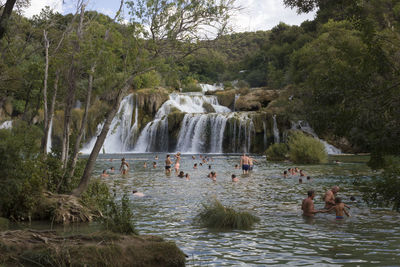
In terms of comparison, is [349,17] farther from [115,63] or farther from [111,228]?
[115,63]

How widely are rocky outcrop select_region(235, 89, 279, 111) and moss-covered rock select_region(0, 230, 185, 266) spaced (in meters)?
48.6

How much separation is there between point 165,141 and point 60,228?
4235 centimetres

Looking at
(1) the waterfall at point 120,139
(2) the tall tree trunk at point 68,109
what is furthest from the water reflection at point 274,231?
(1) the waterfall at point 120,139

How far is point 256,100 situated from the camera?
54.9 meters

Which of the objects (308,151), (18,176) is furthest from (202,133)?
(18,176)

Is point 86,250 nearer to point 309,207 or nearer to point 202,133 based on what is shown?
point 309,207

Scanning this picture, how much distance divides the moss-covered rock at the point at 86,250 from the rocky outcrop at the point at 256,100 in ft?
159

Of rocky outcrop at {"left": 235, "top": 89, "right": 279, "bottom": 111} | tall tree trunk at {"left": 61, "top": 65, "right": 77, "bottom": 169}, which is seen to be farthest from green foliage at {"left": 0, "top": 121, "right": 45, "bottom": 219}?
rocky outcrop at {"left": 235, "top": 89, "right": 279, "bottom": 111}

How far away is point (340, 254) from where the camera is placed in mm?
7582

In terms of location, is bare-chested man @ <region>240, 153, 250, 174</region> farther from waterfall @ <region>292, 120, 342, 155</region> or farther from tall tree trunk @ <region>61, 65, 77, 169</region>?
waterfall @ <region>292, 120, 342, 155</region>

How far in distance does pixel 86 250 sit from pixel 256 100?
5007cm

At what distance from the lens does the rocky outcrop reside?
179 feet

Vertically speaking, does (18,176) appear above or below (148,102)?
below

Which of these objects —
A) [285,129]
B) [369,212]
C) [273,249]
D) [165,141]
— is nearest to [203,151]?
[165,141]
